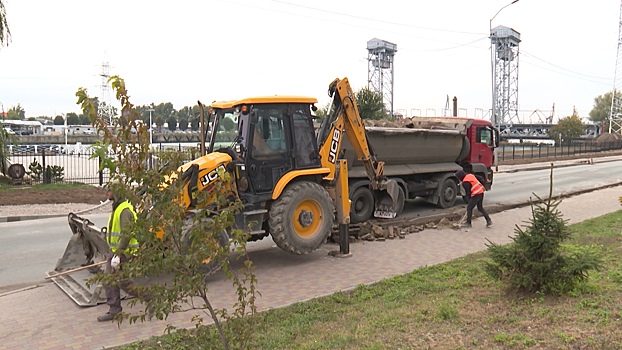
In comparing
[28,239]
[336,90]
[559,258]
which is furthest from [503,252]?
[28,239]

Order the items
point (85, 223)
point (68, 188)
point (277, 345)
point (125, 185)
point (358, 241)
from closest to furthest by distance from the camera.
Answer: point (125, 185)
point (277, 345)
point (85, 223)
point (358, 241)
point (68, 188)

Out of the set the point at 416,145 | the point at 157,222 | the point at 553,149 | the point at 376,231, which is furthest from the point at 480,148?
the point at 553,149

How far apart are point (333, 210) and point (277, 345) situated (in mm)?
4354

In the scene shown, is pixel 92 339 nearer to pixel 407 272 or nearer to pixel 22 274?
pixel 22 274

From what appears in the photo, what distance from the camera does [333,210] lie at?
9.46 m

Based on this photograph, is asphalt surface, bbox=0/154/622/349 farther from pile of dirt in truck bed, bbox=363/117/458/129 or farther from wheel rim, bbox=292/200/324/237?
pile of dirt in truck bed, bbox=363/117/458/129

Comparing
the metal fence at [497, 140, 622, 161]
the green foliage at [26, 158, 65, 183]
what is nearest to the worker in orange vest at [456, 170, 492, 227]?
the green foliage at [26, 158, 65, 183]

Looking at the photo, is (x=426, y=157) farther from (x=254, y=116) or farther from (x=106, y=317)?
(x=106, y=317)

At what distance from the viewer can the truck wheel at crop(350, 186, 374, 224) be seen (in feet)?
43.0

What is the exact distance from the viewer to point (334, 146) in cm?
999

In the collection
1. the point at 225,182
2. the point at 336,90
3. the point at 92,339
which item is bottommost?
the point at 92,339

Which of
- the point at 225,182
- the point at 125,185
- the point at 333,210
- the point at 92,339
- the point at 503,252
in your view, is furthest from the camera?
the point at 333,210

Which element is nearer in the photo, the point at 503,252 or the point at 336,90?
the point at 503,252

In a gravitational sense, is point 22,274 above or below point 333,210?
below
